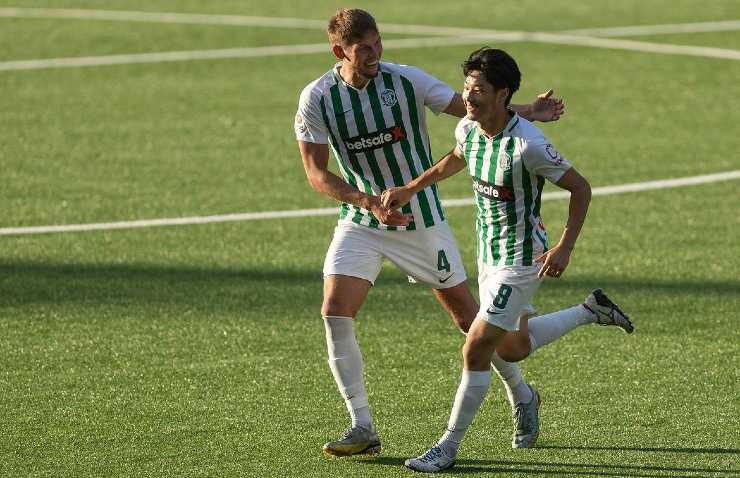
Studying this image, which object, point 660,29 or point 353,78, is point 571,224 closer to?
point 353,78

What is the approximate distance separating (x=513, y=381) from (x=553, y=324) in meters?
0.40

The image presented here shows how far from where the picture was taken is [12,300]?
10500mm

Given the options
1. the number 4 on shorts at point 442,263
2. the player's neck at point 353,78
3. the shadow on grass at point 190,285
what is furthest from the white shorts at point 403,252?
the shadow on grass at point 190,285

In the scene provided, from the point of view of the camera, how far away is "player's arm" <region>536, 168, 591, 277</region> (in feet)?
22.2

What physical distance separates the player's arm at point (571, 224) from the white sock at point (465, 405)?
646mm

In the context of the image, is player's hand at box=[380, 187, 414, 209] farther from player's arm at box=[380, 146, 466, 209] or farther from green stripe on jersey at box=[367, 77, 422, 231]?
green stripe on jersey at box=[367, 77, 422, 231]

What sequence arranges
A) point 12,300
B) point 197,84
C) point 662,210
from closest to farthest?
point 12,300
point 662,210
point 197,84

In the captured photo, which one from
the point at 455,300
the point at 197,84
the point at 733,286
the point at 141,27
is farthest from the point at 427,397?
the point at 141,27

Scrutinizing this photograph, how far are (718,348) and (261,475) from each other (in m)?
3.46

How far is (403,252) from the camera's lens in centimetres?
767

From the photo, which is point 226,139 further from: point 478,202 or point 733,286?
point 478,202

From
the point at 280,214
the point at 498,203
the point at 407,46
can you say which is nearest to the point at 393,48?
the point at 407,46

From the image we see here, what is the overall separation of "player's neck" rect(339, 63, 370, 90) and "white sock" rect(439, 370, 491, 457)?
1.62 meters

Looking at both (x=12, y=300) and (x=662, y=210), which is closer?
(x=12, y=300)
